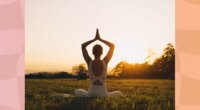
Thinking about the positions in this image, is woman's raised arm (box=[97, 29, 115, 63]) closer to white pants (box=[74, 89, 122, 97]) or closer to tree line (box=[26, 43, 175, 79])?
tree line (box=[26, 43, 175, 79])

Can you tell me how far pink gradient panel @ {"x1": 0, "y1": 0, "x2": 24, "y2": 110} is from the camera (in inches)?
99.3

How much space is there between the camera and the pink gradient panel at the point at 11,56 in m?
2.52

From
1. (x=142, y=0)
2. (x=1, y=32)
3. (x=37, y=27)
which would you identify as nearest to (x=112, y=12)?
(x=142, y=0)

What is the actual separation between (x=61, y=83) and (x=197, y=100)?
2.66 feet

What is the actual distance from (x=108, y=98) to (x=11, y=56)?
0.60m

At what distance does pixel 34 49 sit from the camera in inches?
105

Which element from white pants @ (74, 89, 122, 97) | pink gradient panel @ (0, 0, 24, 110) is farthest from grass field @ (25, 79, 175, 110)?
pink gradient panel @ (0, 0, 24, 110)

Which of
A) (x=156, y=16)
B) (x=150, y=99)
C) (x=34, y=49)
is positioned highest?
(x=156, y=16)

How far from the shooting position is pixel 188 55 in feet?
7.95

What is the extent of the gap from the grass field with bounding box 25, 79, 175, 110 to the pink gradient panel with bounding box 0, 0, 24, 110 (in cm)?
13

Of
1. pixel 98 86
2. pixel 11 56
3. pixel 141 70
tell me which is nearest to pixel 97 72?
pixel 98 86

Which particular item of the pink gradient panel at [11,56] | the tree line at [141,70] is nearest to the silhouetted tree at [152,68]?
the tree line at [141,70]

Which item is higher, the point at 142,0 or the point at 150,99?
the point at 142,0

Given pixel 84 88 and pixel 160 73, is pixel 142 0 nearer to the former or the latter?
pixel 160 73
